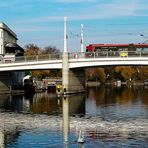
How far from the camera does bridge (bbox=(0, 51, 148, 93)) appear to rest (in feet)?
263

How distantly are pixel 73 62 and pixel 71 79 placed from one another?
13.0 feet

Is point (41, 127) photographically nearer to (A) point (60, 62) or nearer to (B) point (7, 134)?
(B) point (7, 134)

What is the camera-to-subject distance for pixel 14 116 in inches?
2014

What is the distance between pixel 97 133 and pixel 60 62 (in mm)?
48977

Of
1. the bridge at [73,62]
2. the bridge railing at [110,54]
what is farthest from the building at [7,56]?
the bridge railing at [110,54]

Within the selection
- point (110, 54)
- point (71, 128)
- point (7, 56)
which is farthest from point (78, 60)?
point (71, 128)

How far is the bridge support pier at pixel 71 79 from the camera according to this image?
8406 cm

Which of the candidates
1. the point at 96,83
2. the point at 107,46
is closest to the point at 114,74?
the point at 96,83

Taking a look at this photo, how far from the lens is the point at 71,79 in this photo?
285ft

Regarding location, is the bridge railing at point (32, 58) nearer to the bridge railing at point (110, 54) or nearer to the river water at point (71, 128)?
the bridge railing at point (110, 54)

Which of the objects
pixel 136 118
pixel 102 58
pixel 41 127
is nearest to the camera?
pixel 41 127

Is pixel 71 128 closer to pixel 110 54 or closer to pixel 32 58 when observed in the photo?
pixel 110 54

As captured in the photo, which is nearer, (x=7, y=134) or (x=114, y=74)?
(x=7, y=134)

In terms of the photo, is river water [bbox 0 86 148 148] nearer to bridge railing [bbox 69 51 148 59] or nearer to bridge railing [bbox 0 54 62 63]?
bridge railing [bbox 69 51 148 59]
